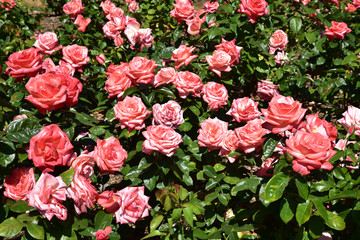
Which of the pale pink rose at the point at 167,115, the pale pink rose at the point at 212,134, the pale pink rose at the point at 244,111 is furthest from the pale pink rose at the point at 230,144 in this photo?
the pale pink rose at the point at 167,115

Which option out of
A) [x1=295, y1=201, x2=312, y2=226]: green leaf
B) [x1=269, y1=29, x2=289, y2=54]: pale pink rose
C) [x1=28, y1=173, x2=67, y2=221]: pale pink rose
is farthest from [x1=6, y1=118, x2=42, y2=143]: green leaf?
[x1=269, y1=29, x2=289, y2=54]: pale pink rose

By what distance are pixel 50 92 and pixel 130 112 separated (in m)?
0.44

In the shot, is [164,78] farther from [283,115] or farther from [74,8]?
[74,8]

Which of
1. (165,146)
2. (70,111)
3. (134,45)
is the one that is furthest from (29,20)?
(165,146)

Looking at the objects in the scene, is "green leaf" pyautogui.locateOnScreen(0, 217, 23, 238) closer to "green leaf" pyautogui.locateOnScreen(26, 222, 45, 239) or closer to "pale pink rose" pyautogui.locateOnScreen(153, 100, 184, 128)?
"green leaf" pyautogui.locateOnScreen(26, 222, 45, 239)

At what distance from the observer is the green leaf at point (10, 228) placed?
1.23m

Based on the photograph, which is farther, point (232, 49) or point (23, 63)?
point (232, 49)

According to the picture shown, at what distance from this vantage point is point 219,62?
2.02 metres

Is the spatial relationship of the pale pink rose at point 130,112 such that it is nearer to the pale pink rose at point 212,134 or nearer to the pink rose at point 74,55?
the pale pink rose at point 212,134

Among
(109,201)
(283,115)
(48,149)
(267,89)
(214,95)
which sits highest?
(283,115)

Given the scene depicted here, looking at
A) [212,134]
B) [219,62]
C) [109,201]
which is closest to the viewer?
[109,201]

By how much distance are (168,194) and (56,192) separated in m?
0.58

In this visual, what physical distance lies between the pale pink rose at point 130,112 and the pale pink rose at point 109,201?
1.26 ft

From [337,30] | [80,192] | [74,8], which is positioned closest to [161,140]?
[80,192]
